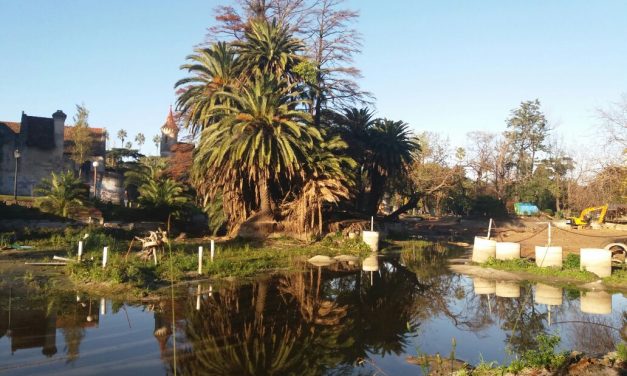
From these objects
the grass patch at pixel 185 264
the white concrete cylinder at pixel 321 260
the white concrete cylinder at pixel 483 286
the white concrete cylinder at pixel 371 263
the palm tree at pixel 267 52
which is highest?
the palm tree at pixel 267 52

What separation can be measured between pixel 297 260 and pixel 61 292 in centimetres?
1136

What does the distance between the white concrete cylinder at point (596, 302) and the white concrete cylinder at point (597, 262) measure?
2222mm

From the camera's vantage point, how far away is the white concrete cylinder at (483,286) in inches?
614

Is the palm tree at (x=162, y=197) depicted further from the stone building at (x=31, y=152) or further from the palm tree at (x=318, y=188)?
the stone building at (x=31, y=152)

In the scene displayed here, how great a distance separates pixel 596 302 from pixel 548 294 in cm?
140

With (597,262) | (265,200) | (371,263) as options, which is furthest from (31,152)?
(597,262)

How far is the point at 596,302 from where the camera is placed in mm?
13898

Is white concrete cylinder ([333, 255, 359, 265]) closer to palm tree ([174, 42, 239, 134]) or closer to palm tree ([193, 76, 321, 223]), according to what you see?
palm tree ([193, 76, 321, 223])

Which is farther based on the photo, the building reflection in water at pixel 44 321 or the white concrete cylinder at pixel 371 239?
the white concrete cylinder at pixel 371 239

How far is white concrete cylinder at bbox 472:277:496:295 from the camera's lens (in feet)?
51.2

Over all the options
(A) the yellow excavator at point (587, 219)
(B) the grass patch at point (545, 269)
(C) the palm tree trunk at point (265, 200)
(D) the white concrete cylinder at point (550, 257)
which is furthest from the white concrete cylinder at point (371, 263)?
(A) the yellow excavator at point (587, 219)

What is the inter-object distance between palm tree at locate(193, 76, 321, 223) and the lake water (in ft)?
38.8

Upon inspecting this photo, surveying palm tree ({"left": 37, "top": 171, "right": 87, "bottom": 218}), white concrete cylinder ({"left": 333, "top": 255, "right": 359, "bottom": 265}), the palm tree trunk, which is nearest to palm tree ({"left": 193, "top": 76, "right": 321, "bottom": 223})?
the palm tree trunk

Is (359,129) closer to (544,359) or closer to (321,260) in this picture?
(321,260)
